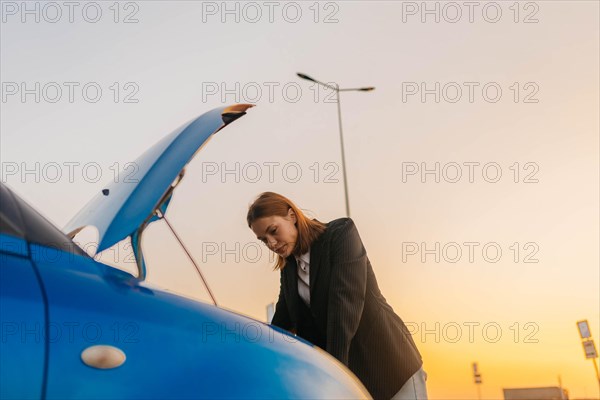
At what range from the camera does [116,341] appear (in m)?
1.11

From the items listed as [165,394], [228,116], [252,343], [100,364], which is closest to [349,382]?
[252,343]

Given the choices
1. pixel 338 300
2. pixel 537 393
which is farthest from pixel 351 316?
pixel 537 393

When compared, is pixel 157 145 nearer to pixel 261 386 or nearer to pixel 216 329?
pixel 216 329

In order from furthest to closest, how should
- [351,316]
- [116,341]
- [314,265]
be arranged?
[314,265] < [351,316] < [116,341]

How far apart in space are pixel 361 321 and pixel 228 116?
1205 millimetres

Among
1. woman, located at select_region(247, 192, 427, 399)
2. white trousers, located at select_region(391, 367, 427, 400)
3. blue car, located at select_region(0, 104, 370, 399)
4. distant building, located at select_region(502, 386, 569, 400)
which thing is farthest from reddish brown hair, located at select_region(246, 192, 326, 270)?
distant building, located at select_region(502, 386, 569, 400)

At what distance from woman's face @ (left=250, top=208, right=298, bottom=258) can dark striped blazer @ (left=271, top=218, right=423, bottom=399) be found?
94mm

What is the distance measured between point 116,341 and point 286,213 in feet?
6.01

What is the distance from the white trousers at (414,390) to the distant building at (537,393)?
39805 mm

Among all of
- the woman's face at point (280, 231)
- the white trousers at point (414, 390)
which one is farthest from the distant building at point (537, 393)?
the woman's face at point (280, 231)

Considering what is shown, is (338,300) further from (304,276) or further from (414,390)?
(414,390)

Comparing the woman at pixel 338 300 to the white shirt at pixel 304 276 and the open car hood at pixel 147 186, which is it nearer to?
the white shirt at pixel 304 276

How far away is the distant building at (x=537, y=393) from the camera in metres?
39.6

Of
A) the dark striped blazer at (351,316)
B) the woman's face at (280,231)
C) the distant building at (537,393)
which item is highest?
the woman's face at (280,231)
